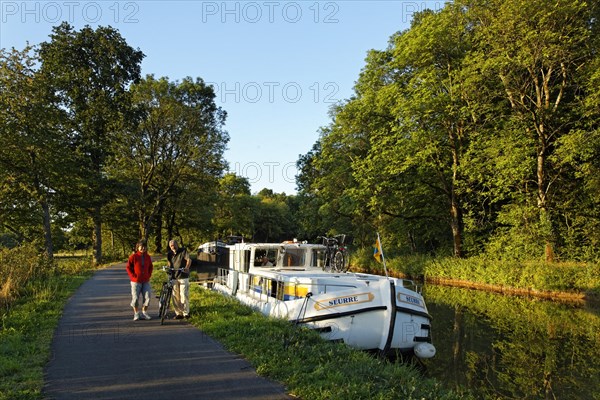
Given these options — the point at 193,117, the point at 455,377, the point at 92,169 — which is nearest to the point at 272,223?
the point at 193,117

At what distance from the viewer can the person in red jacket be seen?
1088cm

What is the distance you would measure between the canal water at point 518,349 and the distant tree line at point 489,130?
6.60m

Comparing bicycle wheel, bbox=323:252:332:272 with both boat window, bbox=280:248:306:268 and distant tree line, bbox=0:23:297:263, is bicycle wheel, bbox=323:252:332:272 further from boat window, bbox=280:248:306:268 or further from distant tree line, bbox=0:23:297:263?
distant tree line, bbox=0:23:297:263

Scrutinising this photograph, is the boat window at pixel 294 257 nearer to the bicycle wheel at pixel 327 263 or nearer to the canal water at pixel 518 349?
the bicycle wheel at pixel 327 263

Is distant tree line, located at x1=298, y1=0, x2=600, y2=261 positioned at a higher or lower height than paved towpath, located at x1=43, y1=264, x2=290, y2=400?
higher

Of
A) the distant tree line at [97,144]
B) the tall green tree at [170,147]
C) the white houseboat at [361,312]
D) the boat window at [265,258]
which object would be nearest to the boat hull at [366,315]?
the white houseboat at [361,312]

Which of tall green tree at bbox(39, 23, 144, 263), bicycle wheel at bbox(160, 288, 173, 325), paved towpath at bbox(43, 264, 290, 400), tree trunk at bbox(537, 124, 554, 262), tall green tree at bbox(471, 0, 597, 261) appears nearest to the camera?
paved towpath at bbox(43, 264, 290, 400)

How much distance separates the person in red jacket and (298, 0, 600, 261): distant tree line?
19.7 m

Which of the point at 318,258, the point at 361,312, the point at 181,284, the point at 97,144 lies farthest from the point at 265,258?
the point at 97,144

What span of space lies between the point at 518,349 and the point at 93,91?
109 ft

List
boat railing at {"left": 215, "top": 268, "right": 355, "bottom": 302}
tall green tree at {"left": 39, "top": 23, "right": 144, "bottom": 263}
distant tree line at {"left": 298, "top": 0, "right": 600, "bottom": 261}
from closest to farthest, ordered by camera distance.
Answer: boat railing at {"left": 215, "top": 268, "right": 355, "bottom": 302} < distant tree line at {"left": 298, "top": 0, "right": 600, "bottom": 261} < tall green tree at {"left": 39, "top": 23, "right": 144, "bottom": 263}

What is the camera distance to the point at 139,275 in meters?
11.0

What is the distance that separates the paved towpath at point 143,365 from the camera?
597cm

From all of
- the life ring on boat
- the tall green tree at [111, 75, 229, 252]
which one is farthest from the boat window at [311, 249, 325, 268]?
the tall green tree at [111, 75, 229, 252]
